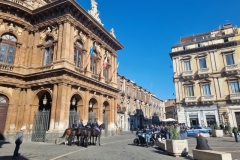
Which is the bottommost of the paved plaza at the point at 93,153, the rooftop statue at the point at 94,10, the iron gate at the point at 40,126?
the paved plaza at the point at 93,153

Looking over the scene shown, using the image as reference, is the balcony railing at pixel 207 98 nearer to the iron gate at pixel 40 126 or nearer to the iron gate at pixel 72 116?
the iron gate at pixel 72 116

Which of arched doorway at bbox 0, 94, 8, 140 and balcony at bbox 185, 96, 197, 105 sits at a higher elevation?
balcony at bbox 185, 96, 197, 105

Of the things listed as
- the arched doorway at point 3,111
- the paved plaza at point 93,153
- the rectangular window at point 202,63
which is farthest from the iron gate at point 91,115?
the rectangular window at point 202,63

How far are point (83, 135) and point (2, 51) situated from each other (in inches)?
450

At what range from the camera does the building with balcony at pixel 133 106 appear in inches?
1517

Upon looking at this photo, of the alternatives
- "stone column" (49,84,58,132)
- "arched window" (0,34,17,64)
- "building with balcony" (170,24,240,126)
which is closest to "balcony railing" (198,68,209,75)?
"building with balcony" (170,24,240,126)

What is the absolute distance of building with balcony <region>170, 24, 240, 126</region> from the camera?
1021 inches

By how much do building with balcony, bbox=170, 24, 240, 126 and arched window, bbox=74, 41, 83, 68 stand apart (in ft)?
57.1

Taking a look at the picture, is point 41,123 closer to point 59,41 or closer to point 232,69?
point 59,41

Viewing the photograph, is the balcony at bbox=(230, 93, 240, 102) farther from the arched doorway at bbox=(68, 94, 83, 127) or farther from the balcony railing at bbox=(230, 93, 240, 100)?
the arched doorway at bbox=(68, 94, 83, 127)

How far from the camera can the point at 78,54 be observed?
18875mm

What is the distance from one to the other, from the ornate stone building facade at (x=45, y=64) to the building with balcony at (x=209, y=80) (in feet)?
50.1

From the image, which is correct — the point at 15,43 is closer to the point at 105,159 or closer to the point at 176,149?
the point at 105,159

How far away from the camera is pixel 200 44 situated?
1156 inches
